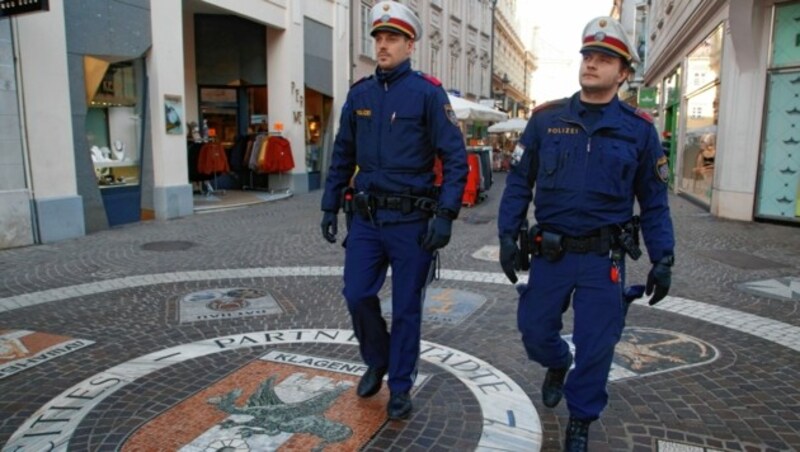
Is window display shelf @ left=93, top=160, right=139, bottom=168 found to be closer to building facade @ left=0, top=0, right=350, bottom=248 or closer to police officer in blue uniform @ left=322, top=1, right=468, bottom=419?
building facade @ left=0, top=0, right=350, bottom=248

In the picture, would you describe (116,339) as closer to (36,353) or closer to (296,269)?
(36,353)

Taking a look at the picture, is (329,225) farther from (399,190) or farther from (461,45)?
(461,45)

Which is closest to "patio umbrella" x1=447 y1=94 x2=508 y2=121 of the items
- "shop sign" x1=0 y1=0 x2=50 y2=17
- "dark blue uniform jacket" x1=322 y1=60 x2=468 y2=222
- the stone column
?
the stone column

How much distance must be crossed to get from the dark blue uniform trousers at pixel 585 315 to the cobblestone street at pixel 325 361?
369mm

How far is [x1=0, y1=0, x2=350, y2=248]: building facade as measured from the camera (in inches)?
324

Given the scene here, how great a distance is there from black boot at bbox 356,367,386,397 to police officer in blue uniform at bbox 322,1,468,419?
18 cm

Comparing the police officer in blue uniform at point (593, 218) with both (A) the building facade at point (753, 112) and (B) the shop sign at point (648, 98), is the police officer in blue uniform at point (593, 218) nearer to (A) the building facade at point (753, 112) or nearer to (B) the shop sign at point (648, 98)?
(A) the building facade at point (753, 112)

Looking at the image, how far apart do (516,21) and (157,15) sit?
49.4m

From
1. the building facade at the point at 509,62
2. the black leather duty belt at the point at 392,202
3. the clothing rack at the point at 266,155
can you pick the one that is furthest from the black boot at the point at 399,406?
the building facade at the point at 509,62

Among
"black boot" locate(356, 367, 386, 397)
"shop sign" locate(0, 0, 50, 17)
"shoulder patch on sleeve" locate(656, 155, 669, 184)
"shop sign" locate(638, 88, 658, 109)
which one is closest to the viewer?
"shoulder patch on sleeve" locate(656, 155, 669, 184)

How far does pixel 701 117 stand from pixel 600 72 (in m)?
13.2

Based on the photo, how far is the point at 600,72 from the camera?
2910 millimetres

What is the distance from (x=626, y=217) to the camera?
2959mm

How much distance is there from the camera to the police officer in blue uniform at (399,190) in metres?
3.21
